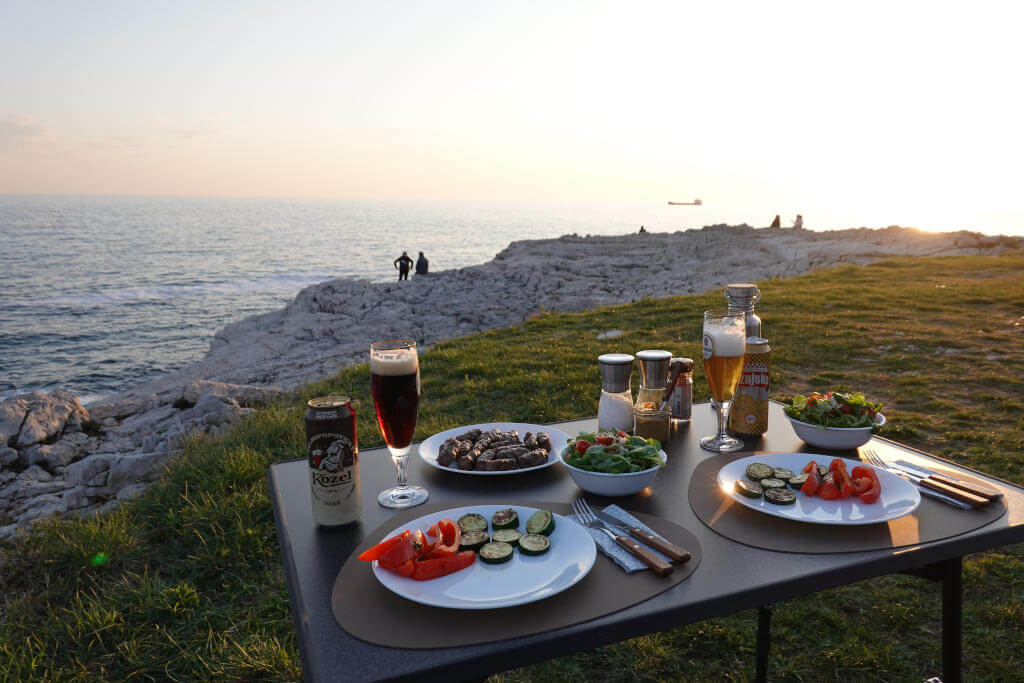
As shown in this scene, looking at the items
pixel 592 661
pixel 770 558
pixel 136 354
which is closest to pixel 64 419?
pixel 592 661

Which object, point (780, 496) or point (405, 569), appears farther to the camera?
point (780, 496)

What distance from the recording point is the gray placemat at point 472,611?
119 centimetres

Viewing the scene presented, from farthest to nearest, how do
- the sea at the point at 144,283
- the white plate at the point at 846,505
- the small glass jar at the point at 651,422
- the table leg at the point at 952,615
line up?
1. the sea at the point at 144,283
2. the small glass jar at the point at 651,422
3. the table leg at the point at 952,615
4. the white plate at the point at 846,505

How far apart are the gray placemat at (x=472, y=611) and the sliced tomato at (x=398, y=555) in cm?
5

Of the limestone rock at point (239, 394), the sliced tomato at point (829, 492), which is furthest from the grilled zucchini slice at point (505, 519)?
the limestone rock at point (239, 394)

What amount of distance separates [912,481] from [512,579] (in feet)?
4.11

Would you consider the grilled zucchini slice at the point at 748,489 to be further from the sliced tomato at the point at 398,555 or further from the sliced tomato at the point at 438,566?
the sliced tomato at the point at 398,555

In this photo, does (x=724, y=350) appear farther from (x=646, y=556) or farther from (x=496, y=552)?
(x=496, y=552)

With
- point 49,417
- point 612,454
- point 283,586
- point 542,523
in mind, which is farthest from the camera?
point 49,417

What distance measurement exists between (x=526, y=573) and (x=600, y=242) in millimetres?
30714

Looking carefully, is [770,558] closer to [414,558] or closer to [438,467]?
[414,558]

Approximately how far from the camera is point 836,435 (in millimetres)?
2109

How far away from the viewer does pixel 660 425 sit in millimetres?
2213

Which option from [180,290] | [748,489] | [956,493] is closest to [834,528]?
[748,489]
